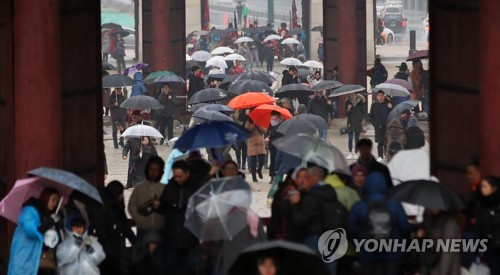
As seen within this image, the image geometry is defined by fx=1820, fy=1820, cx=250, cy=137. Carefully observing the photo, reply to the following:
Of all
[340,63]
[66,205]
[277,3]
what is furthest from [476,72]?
[277,3]

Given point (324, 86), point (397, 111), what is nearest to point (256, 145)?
point (397, 111)

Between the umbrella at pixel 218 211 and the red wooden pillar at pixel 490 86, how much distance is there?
2639mm

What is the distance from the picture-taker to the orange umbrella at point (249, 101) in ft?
88.9

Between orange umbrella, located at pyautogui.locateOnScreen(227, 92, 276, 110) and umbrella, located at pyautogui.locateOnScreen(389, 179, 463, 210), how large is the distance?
1133 cm

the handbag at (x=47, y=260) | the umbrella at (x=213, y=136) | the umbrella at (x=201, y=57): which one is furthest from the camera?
the umbrella at (x=201, y=57)

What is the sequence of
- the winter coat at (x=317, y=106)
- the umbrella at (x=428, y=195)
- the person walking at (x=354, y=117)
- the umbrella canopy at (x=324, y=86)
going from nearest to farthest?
the umbrella at (x=428, y=195) → the person walking at (x=354, y=117) → the winter coat at (x=317, y=106) → the umbrella canopy at (x=324, y=86)

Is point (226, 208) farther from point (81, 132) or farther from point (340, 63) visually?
point (340, 63)

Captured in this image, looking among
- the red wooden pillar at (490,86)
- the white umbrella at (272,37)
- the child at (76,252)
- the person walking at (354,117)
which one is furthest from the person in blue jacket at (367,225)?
the white umbrella at (272,37)

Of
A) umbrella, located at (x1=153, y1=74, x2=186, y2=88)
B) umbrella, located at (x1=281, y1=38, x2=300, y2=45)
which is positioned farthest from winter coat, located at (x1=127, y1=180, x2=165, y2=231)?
umbrella, located at (x1=281, y1=38, x2=300, y2=45)

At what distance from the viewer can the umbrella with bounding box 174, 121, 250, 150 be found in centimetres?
1808

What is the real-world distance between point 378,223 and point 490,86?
237 cm

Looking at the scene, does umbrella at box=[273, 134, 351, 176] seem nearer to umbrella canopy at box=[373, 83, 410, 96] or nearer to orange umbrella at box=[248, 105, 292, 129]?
orange umbrella at box=[248, 105, 292, 129]

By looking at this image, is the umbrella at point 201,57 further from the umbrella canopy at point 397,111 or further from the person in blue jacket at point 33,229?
the person in blue jacket at point 33,229

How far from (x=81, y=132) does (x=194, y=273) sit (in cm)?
340
